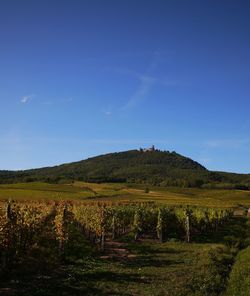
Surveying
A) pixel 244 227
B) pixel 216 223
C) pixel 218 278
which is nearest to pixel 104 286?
pixel 218 278

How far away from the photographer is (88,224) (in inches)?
2489

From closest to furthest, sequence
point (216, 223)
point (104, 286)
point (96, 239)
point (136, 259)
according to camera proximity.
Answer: point (104, 286) → point (136, 259) → point (96, 239) → point (216, 223)

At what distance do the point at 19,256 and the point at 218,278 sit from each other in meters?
18.8

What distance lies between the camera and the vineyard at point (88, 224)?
4262cm

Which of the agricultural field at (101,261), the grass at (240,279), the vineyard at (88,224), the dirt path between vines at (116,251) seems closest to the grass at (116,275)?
the agricultural field at (101,261)

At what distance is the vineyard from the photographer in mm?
42625

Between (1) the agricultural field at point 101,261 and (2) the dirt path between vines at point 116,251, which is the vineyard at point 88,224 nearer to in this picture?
(1) the agricultural field at point 101,261

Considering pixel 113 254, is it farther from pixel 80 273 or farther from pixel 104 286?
pixel 104 286

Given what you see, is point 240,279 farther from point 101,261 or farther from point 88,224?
point 88,224

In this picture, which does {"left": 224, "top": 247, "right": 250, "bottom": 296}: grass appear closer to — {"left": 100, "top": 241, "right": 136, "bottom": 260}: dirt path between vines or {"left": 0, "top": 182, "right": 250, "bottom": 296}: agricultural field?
{"left": 0, "top": 182, "right": 250, "bottom": 296}: agricultural field

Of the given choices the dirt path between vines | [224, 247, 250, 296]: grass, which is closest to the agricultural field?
the dirt path between vines

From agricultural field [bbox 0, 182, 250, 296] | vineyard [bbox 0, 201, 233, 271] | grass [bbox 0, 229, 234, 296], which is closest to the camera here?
grass [bbox 0, 229, 234, 296]

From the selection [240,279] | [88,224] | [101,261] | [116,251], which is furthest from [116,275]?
[88,224]

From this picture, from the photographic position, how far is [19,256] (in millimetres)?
44031
